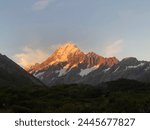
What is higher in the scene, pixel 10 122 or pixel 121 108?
pixel 121 108

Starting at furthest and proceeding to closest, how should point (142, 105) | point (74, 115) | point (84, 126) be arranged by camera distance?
point (142, 105) → point (74, 115) → point (84, 126)

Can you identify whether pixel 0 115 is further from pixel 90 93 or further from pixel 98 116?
pixel 90 93

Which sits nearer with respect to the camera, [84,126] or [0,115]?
[84,126]

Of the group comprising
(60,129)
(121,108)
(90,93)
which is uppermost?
(90,93)

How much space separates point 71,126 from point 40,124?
1315 millimetres

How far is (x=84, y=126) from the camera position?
1527 cm

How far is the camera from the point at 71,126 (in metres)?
15.3

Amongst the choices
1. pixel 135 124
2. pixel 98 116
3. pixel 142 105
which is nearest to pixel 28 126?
pixel 98 116

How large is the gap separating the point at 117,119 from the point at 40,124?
3198 mm

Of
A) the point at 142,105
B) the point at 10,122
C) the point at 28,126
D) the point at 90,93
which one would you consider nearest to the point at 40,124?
the point at 28,126

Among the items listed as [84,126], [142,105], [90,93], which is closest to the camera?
[84,126]

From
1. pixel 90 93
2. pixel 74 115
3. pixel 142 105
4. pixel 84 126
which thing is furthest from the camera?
pixel 90 93

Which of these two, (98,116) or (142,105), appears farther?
(142,105)

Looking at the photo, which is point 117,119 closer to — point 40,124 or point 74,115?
point 74,115
